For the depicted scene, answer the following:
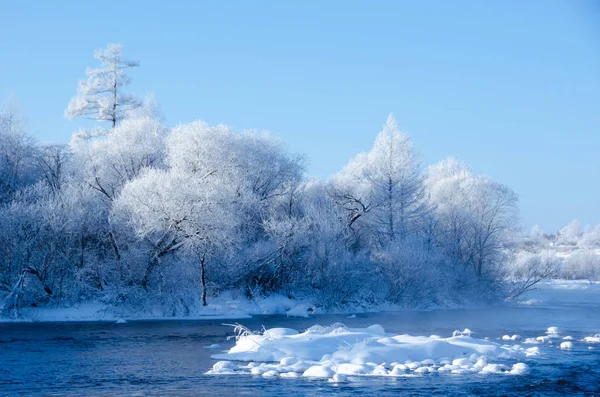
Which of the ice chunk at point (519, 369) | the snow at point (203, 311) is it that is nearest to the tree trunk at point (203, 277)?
the snow at point (203, 311)

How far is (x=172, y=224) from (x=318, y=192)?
1868 cm

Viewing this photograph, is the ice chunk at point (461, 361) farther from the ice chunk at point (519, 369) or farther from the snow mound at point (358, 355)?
the ice chunk at point (519, 369)

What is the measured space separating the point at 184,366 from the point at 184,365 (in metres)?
0.22

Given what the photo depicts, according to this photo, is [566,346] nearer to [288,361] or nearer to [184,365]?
[288,361]

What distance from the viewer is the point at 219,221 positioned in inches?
1748

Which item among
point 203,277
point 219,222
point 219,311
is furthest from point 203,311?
point 219,222

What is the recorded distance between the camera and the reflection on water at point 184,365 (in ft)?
64.6

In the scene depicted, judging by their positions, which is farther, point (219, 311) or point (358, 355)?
point (219, 311)

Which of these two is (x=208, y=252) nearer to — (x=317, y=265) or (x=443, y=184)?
(x=317, y=265)

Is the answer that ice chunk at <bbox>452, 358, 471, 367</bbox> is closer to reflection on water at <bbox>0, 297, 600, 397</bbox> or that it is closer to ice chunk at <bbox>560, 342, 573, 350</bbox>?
reflection on water at <bbox>0, 297, 600, 397</bbox>

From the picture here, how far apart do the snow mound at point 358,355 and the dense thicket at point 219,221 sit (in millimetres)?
19037

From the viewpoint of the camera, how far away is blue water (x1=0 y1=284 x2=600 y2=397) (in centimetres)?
1966

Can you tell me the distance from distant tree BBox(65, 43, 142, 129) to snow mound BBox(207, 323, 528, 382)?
39.5m

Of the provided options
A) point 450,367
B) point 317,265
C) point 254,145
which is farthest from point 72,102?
point 450,367
